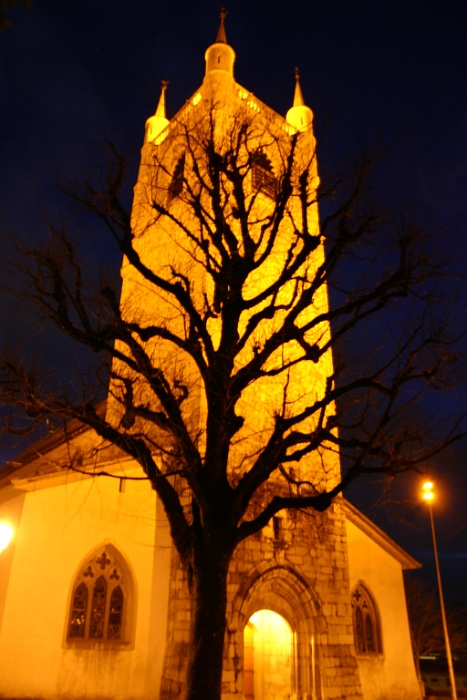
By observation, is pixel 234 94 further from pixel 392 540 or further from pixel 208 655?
pixel 208 655

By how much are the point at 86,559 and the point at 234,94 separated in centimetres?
1464

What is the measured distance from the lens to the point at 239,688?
1103 centimetres

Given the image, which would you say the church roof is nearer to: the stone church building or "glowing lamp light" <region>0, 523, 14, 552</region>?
the stone church building

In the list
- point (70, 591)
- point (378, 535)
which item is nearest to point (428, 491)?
point (378, 535)

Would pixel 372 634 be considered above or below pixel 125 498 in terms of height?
below

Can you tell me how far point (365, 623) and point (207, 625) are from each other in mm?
9714

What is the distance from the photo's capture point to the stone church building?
441 inches

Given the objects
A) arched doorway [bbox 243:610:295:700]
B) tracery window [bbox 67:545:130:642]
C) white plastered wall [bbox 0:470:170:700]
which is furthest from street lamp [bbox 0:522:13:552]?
arched doorway [bbox 243:610:295:700]

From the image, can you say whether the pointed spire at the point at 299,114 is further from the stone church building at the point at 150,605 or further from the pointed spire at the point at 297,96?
the stone church building at the point at 150,605

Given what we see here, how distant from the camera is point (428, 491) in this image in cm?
1482

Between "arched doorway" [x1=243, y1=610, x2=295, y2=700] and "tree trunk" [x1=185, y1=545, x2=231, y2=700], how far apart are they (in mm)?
6588

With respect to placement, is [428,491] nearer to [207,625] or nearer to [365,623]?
[365,623]

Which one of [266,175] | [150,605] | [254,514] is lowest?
[150,605]

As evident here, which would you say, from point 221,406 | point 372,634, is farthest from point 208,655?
point 372,634
